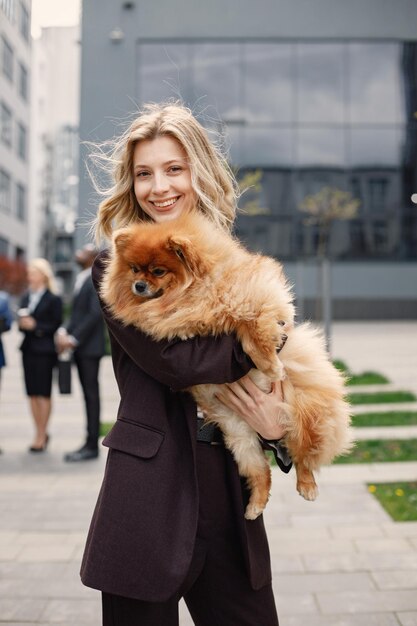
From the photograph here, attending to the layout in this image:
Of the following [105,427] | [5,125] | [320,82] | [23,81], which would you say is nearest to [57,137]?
[23,81]

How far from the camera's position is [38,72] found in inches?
2958

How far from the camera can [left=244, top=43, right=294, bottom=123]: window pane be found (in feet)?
85.8

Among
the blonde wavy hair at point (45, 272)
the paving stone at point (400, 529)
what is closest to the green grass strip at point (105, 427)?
the blonde wavy hair at point (45, 272)

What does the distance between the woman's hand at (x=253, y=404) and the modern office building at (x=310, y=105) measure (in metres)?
23.2

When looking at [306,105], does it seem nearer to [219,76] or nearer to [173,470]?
[219,76]

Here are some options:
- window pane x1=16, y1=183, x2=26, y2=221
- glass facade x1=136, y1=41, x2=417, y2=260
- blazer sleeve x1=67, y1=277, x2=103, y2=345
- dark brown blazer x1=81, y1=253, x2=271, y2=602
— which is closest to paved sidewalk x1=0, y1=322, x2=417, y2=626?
blazer sleeve x1=67, y1=277, x2=103, y2=345

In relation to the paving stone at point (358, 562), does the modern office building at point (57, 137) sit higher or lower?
higher

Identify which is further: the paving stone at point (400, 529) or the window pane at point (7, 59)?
the window pane at point (7, 59)

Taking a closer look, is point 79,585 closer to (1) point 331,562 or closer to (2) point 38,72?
(1) point 331,562

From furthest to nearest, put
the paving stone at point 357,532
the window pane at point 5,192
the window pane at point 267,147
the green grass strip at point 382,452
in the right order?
the window pane at point 5,192 → the window pane at point 267,147 → the green grass strip at point 382,452 → the paving stone at point 357,532

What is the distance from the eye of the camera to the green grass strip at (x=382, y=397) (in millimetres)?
10969

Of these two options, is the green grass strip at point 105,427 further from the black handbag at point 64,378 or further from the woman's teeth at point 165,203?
the woman's teeth at point 165,203

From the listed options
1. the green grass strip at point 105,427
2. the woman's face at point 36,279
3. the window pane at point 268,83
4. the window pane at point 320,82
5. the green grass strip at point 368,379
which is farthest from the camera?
the window pane at point 320,82

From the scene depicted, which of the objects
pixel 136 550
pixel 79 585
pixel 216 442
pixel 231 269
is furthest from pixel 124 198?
pixel 79 585
